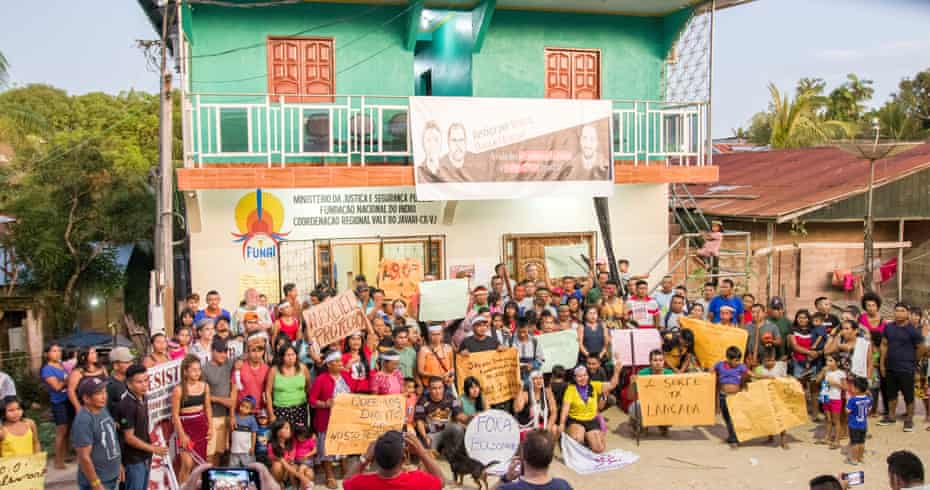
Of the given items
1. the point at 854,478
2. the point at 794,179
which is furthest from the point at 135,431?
the point at 794,179

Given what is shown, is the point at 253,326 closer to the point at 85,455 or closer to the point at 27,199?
the point at 85,455

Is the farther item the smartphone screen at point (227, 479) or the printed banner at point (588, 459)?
the printed banner at point (588, 459)

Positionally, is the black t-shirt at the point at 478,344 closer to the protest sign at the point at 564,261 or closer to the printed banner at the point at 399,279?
the printed banner at the point at 399,279

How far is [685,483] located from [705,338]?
2.45 meters

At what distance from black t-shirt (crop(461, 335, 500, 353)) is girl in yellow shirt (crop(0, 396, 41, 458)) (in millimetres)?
4541

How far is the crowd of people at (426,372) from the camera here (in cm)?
777

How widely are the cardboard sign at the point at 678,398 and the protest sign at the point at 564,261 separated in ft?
14.9

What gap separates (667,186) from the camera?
14438 mm

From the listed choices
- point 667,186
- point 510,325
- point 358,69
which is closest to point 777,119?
point 667,186

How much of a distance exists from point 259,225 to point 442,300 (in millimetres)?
3352

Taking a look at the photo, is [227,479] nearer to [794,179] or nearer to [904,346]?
[904,346]

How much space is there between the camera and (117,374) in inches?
310

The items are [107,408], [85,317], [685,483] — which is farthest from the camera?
[85,317]

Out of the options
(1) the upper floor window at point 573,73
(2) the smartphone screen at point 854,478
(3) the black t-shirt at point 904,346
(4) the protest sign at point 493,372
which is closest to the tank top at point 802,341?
(3) the black t-shirt at point 904,346
